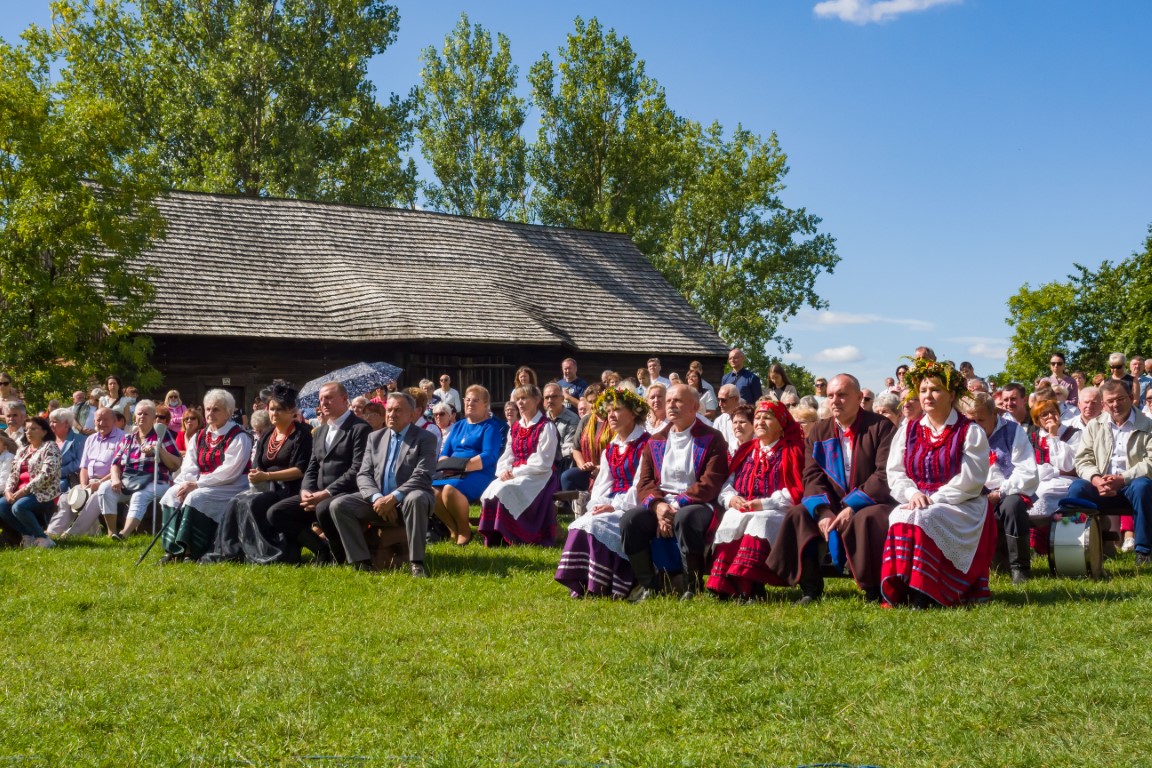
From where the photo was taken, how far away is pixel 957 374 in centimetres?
783

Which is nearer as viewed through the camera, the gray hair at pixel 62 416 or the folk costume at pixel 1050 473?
the folk costume at pixel 1050 473

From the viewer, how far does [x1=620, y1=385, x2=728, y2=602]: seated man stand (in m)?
8.23

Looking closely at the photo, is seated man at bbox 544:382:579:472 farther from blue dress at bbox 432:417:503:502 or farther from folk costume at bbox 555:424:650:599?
folk costume at bbox 555:424:650:599

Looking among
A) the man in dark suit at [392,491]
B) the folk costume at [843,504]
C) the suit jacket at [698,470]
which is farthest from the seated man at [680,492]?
the man in dark suit at [392,491]

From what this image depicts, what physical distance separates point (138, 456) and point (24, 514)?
5.25ft

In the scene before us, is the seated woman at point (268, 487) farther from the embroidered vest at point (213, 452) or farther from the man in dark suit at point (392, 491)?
the man in dark suit at point (392, 491)

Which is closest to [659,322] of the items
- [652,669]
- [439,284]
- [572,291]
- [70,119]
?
[572,291]

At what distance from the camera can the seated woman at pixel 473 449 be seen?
1220 centimetres

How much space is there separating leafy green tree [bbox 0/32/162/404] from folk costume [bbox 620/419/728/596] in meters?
14.4

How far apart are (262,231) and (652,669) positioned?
22783 mm

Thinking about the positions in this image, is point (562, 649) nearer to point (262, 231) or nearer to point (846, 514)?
point (846, 514)

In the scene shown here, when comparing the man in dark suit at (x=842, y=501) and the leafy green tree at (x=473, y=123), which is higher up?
the leafy green tree at (x=473, y=123)

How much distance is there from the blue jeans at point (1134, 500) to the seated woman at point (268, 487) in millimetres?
6354

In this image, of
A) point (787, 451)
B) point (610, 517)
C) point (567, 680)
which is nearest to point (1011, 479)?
point (787, 451)
